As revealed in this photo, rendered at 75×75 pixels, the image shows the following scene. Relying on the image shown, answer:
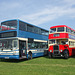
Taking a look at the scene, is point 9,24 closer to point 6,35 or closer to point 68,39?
point 6,35

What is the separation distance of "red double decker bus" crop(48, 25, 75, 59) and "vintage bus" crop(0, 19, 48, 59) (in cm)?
230

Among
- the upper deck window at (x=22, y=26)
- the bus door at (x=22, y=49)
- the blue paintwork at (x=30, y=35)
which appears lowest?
the bus door at (x=22, y=49)

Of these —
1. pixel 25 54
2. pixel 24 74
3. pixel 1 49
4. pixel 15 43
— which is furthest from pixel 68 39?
pixel 24 74

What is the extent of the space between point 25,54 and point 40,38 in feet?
15.4

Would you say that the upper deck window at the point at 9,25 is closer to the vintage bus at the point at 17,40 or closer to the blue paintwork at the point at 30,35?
the vintage bus at the point at 17,40

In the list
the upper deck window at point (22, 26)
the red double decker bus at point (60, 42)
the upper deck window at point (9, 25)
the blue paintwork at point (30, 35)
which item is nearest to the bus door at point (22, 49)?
the blue paintwork at point (30, 35)

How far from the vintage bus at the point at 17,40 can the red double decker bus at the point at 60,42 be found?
7.54 feet

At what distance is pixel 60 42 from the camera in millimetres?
16594

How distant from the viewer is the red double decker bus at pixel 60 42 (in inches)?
610

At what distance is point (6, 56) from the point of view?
42.4 feet

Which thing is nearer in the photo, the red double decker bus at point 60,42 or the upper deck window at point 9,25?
the upper deck window at point 9,25

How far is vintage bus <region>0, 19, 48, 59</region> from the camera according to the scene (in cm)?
1272

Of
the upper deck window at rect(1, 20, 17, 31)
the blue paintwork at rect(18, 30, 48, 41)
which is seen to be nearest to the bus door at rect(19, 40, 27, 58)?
the blue paintwork at rect(18, 30, 48, 41)

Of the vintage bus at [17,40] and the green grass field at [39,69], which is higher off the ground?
the vintage bus at [17,40]
